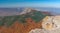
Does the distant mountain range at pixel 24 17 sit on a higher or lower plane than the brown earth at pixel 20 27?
higher

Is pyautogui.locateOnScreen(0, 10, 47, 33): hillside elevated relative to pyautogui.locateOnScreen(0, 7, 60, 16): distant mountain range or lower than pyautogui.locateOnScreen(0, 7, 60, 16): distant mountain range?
lower

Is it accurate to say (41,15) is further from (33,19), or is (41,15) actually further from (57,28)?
(57,28)

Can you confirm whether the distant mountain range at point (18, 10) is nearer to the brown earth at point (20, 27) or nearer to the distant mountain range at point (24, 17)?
the distant mountain range at point (24, 17)

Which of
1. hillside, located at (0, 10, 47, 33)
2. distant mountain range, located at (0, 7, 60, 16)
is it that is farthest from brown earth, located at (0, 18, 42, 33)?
distant mountain range, located at (0, 7, 60, 16)

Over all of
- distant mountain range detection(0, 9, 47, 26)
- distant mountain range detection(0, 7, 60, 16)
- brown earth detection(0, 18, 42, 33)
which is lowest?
brown earth detection(0, 18, 42, 33)

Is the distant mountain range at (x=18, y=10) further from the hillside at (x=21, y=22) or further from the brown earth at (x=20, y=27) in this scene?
the brown earth at (x=20, y=27)

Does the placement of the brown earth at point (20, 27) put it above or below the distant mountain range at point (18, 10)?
below

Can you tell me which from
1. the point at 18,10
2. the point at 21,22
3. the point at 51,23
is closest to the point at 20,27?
the point at 21,22

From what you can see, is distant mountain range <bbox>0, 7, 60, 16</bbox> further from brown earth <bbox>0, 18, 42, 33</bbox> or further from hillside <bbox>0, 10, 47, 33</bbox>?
brown earth <bbox>0, 18, 42, 33</bbox>

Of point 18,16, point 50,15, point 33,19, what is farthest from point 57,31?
point 18,16

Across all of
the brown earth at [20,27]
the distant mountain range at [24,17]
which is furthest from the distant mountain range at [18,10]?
the brown earth at [20,27]

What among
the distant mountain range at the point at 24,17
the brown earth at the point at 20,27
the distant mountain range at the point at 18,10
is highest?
the distant mountain range at the point at 18,10

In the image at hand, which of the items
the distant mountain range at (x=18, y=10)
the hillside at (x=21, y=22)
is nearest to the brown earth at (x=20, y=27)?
the hillside at (x=21, y=22)
